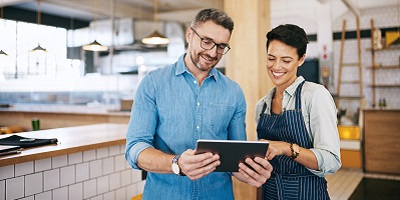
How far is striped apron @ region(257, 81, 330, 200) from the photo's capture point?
179 centimetres

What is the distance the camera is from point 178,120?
170cm

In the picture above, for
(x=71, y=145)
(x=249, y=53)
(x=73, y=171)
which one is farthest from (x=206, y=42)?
(x=249, y=53)

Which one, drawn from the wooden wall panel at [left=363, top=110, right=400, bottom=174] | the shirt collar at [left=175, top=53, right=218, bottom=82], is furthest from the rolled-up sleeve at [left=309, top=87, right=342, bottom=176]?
the wooden wall panel at [left=363, top=110, right=400, bottom=174]

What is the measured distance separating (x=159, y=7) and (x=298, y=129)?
26.5 feet

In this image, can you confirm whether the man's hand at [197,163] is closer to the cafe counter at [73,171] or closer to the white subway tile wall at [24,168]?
the cafe counter at [73,171]

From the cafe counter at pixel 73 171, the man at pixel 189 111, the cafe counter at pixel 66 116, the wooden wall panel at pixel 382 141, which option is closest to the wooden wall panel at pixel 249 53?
the cafe counter at pixel 73 171

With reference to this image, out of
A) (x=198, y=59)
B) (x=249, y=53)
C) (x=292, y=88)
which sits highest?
(x=249, y=53)

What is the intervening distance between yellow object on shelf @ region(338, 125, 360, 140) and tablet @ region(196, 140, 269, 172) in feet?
19.9

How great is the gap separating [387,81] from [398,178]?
14.4ft

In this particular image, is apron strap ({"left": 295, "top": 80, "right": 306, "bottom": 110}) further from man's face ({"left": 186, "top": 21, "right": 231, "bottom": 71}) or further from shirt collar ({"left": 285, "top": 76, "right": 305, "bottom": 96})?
man's face ({"left": 186, "top": 21, "right": 231, "bottom": 71})

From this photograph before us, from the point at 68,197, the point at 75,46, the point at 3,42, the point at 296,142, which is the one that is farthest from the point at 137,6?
the point at 296,142

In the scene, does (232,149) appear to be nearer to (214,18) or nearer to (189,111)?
(189,111)

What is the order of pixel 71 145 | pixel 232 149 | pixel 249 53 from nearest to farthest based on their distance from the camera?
1. pixel 232 149
2. pixel 71 145
3. pixel 249 53

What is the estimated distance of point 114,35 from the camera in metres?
9.26
